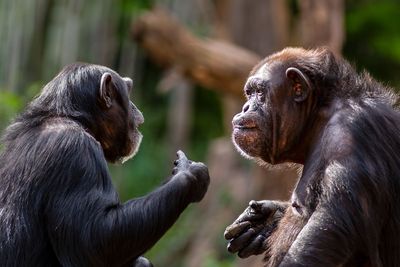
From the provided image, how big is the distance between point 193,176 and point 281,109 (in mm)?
817

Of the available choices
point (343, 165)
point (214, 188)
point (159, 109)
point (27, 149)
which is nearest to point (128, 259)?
point (27, 149)

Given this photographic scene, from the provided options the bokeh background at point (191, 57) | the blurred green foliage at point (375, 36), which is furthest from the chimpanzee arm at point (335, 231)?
the blurred green foliage at point (375, 36)

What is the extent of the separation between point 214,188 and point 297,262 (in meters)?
13.7

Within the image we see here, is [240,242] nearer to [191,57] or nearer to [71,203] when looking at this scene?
[71,203]

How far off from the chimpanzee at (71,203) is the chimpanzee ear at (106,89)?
1.03 ft

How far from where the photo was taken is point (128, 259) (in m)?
7.64

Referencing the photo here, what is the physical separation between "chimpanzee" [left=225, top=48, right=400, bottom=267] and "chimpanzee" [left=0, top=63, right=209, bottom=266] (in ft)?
1.89

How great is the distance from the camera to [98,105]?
8.23 meters

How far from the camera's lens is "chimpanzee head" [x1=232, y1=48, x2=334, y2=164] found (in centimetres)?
789

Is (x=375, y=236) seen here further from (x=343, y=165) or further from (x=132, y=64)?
(x=132, y=64)

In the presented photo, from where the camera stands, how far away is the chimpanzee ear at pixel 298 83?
7867mm

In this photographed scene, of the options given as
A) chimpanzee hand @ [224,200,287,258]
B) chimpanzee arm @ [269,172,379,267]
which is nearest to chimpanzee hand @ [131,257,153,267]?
chimpanzee hand @ [224,200,287,258]

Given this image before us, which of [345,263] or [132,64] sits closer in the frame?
[345,263]

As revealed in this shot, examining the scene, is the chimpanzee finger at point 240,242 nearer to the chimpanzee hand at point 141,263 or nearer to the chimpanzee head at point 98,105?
the chimpanzee hand at point 141,263
